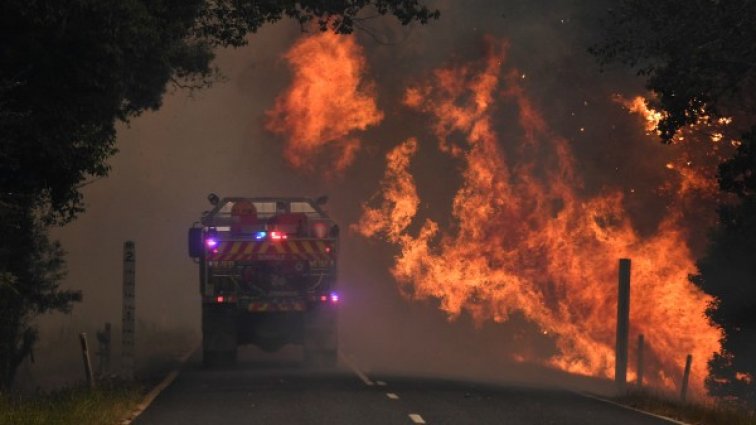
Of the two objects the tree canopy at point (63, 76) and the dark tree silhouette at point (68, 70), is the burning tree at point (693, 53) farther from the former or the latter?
the tree canopy at point (63, 76)

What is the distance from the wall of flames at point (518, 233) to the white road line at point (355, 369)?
11.2 meters

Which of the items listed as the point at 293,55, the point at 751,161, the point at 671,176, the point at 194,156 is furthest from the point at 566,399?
the point at 194,156

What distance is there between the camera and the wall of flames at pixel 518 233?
164ft

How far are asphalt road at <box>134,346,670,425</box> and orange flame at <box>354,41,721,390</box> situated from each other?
76.0 ft

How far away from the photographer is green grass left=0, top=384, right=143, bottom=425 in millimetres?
16141

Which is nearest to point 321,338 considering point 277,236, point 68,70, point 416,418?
point 277,236

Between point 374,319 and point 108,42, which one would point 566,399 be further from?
point 374,319

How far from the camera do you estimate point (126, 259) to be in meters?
26.4

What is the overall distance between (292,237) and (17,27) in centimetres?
980

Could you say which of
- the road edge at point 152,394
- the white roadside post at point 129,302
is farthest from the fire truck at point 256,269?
the white roadside post at point 129,302

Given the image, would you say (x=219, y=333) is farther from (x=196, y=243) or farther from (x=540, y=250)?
(x=540, y=250)

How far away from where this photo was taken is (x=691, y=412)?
20938mm

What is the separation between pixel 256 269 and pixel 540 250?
2320 cm

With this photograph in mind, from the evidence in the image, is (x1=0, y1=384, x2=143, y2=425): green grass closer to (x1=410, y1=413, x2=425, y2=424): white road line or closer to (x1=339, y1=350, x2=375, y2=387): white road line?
(x1=410, y1=413, x2=425, y2=424): white road line
